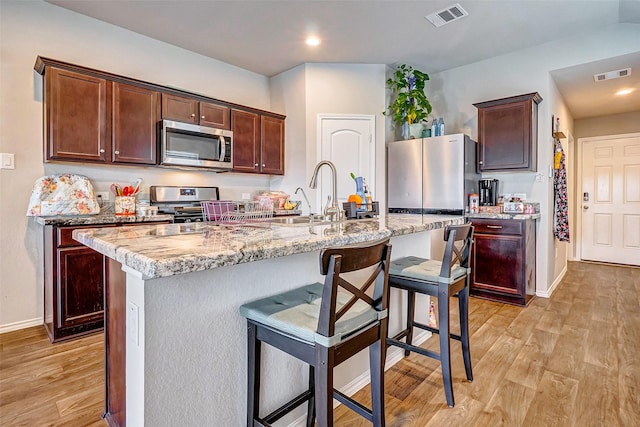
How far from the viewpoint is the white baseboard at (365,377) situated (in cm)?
152

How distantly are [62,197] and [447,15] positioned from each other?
3651 millimetres

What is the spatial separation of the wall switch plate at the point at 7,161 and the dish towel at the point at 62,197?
0.65 feet

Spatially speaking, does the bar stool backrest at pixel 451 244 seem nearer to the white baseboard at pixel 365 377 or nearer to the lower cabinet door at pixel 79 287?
the white baseboard at pixel 365 377

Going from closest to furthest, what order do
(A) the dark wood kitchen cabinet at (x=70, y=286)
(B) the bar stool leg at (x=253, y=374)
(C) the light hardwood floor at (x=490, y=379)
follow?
(B) the bar stool leg at (x=253, y=374), (C) the light hardwood floor at (x=490, y=379), (A) the dark wood kitchen cabinet at (x=70, y=286)

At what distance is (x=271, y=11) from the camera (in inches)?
118

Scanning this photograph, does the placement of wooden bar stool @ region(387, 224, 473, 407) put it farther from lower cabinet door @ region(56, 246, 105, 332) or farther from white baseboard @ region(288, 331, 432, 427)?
lower cabinet door @ region(56, 246, 105, 332)

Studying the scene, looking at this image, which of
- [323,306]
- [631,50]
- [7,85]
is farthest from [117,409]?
[631,50]

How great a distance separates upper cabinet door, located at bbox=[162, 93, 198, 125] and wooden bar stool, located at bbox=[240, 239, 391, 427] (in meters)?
2.69

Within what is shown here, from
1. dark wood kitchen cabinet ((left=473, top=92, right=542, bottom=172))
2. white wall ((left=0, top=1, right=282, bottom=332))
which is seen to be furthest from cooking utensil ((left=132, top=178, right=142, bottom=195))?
dark wood kitchen cabinet ((left=473, top=92, right=542, bottom=172))

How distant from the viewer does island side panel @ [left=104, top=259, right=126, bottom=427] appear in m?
1.24

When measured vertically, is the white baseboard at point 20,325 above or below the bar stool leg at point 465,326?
below

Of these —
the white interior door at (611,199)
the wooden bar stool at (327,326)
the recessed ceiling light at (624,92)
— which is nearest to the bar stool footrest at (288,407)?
the wooden bar stool at (327,326)

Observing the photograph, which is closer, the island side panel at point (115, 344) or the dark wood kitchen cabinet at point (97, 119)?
the island side panel at point (115, 344)

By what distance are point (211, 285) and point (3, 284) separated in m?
2.59
